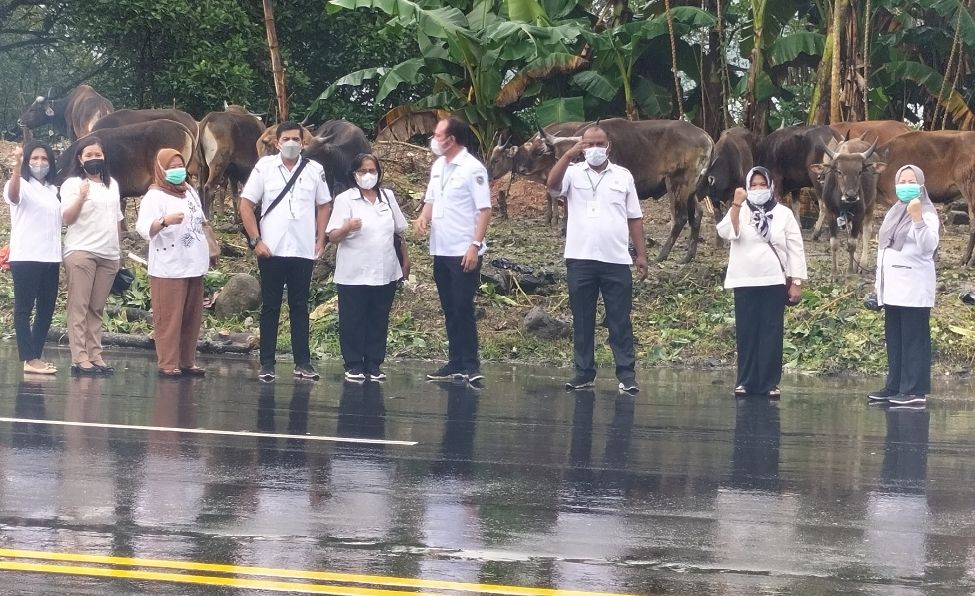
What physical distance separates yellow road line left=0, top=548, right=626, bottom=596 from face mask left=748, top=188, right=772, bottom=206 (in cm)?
723

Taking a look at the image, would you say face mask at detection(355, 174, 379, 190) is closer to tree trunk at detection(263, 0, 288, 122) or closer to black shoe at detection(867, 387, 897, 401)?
black shoe at detection(867, 387, 897, 401)

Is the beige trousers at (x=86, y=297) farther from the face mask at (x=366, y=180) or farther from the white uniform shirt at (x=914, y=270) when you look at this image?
the white uniform shirt at (x=914, y=270)

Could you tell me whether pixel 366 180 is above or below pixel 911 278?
above

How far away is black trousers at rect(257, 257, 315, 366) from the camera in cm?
1299

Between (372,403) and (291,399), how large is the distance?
0.63 meters

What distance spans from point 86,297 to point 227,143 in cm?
780

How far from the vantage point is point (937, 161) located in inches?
803

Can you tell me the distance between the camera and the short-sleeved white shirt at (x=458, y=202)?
506 inches

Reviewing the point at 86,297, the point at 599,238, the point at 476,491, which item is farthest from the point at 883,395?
the point at 86,297

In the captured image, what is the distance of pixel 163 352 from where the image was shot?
43.1 ft

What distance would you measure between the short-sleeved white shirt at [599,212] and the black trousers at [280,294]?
227cm

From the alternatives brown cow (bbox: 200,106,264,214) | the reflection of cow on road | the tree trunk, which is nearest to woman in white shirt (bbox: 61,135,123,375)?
brown cow (bbox: 200,106,264,214)

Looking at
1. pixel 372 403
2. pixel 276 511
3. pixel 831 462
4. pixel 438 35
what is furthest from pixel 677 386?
pixel 438 35

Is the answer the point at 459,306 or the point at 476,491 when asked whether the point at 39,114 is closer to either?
the point at 459,306
